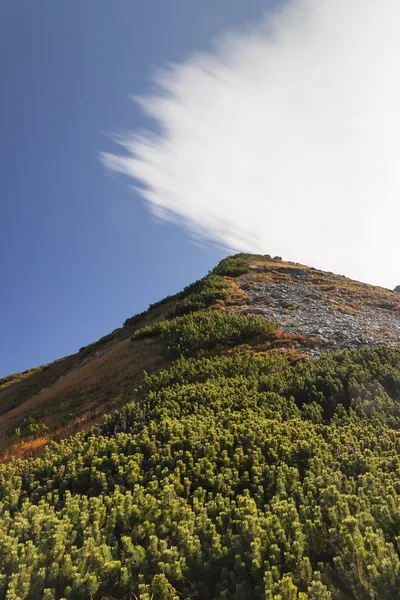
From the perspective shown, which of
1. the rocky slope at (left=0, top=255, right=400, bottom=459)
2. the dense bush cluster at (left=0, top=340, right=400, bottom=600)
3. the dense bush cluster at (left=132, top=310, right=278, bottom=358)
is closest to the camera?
the dense bush cluster at (left=0, top=340, right=400, bottom=600)

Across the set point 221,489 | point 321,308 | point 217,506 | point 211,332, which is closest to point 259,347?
point 211,332

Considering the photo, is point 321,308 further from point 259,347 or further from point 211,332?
point 211,332

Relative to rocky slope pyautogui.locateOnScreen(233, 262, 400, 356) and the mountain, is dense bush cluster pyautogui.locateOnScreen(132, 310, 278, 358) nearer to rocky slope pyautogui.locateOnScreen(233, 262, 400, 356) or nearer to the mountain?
rocky slope pyautogui.locateOnScreen(233, 262, 400, 356)

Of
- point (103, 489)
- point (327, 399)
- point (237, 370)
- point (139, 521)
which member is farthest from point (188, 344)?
point (139, 521)

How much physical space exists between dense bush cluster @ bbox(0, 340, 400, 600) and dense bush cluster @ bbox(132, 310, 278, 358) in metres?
6.77

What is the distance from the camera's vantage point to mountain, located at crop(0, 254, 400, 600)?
3.95 meters

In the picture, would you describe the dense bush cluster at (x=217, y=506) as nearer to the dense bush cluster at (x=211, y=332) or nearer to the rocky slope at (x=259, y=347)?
the rocky slope at (x=259, y=347)

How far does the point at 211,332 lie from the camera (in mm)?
17391

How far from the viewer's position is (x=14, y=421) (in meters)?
16.8

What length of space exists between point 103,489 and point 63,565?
82.9 inches

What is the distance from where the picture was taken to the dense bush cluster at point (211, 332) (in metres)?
16.7

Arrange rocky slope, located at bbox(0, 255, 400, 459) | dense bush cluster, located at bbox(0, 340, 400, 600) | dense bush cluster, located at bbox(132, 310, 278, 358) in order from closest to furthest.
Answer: dense bush cluster, located at bbox(0, 340, 400, 600) < rocky slope, located at bbox(0, 255, 400, 459) < dense bush cluster, located at bbox(132, 310, 278, 358)

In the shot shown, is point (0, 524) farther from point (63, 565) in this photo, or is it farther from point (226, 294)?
point (226, 294)

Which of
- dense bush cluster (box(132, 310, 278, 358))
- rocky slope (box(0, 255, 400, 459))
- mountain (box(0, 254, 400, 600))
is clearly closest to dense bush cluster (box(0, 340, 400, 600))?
mountain (box(0, 254, 400, 600))
